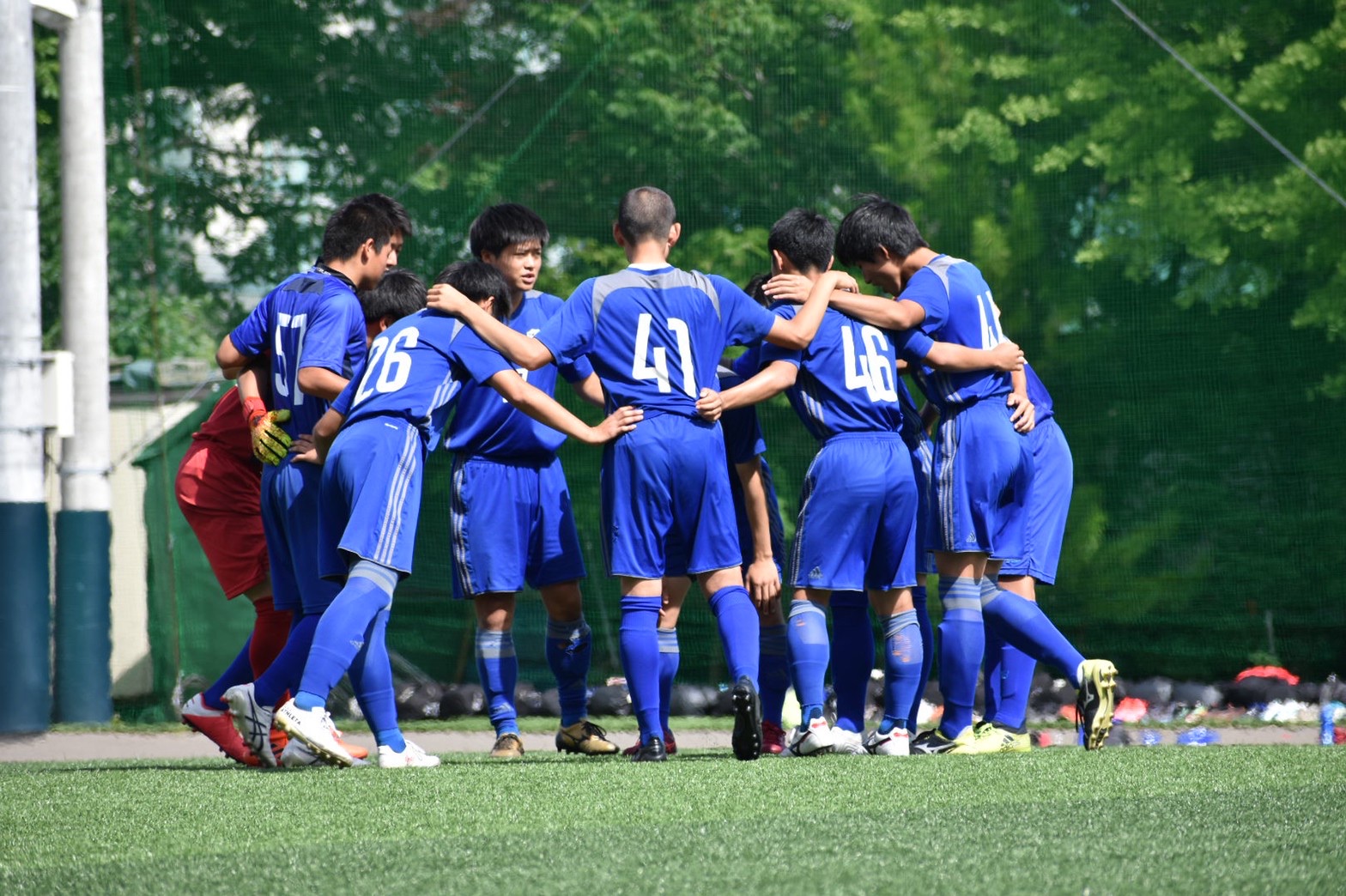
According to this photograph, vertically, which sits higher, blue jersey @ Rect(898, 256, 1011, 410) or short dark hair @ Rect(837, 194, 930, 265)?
short dark hair @ Rect(837, 194, 930, 265)

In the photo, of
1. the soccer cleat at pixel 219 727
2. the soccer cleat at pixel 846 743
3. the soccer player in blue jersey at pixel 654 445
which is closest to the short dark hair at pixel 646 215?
the soccer player in blue jersey at pixel 654 445

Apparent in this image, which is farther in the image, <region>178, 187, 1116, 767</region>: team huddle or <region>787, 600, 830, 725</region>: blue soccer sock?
<region>787, 600, 830, 725</region>: blue soccer sock

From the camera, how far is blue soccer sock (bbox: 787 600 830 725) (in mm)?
4871

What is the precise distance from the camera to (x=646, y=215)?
4805 mm

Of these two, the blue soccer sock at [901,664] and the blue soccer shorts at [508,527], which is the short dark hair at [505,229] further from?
the blue soccer sock at [901,664]

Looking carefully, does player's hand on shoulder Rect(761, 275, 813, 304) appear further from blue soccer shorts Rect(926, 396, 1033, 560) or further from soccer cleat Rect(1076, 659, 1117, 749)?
soccer cleat Rect(1076, 659, 1117, 749)

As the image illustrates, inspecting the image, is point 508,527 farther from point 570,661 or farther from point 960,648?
point 960,648

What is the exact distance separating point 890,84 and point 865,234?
384 centimetres

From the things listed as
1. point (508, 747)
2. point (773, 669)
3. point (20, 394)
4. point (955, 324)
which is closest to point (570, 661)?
point (508, 747)

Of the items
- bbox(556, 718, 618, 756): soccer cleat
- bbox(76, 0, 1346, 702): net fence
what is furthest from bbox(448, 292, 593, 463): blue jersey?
bbox(76, 0, 1346, 702): net fence

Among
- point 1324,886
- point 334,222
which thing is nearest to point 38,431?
point 334,222

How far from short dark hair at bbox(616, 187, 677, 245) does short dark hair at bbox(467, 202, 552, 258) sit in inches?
27.2

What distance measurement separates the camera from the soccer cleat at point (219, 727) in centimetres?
511

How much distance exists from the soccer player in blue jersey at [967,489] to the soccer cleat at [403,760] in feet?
5.70
